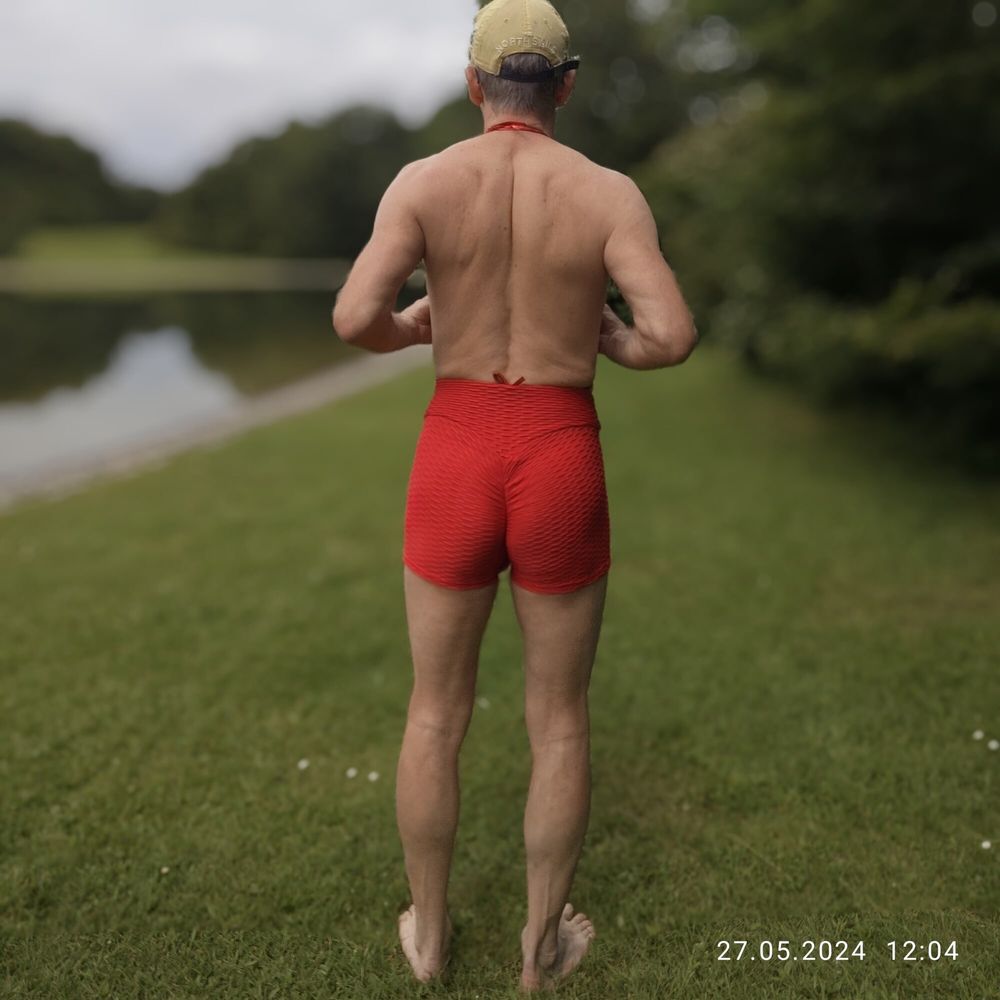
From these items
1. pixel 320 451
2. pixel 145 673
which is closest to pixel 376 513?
pixel 320 451

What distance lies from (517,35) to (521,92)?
0.41 ft

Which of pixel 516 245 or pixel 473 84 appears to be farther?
pixel 473 84

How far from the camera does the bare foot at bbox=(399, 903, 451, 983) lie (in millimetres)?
2658

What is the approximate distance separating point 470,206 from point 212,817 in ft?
7.67

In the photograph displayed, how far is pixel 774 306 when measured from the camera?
32.1 ft

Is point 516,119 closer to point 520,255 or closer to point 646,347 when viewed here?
point 520,255

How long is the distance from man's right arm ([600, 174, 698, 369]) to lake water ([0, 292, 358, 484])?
8.50 m

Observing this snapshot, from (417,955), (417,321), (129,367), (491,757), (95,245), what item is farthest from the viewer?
(95,245)

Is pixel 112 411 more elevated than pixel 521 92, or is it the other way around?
pixel 521 92

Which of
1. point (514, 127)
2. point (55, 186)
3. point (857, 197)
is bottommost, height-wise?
point (514, 127)

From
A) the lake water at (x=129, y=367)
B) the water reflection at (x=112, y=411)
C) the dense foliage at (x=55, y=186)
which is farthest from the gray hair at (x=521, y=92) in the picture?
the dense foliage at (x=55, y=186)

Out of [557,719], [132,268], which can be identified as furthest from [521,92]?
[132,268]

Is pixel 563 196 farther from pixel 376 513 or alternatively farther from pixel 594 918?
pixel 376 513

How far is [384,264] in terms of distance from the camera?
2.17 metres
